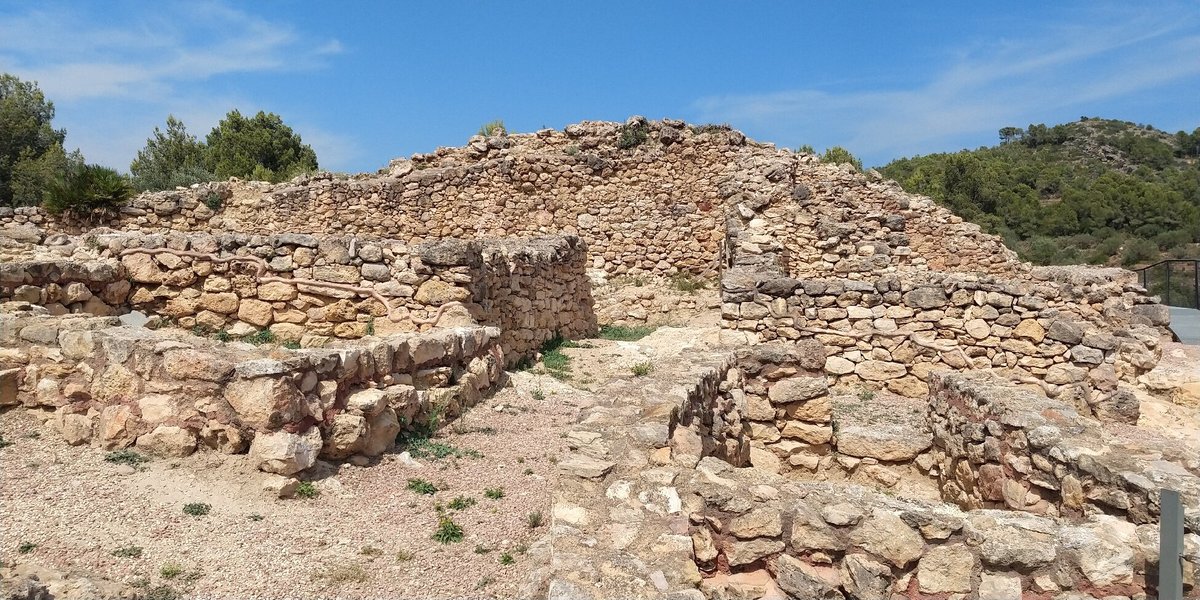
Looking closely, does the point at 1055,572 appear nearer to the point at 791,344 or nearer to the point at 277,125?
the point at 791,344

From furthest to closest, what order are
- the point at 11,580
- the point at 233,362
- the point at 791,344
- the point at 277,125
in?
the point at 277,125 → the point at 791,344 → the point at 233,362 → the point at 11,580

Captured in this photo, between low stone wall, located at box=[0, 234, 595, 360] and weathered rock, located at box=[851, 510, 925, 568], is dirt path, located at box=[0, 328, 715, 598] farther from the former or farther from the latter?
low stone wall, located at box=[0, 234, 595, 360]

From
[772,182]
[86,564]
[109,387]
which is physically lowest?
[86,564]

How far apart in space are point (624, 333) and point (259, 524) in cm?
897

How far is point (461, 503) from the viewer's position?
14.4 feet

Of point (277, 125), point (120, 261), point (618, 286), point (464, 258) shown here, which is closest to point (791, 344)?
point (464, 258)

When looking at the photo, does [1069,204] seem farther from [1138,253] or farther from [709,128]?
[709,128]

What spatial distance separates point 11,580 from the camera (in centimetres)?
255

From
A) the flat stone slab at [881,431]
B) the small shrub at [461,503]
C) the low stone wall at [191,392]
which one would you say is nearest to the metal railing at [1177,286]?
the flat stone slab at [881,431]

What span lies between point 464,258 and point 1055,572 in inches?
230

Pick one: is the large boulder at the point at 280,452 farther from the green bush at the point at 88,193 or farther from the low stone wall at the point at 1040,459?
the green bush at the point at 88,193

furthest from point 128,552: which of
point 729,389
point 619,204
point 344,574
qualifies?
point 619,204

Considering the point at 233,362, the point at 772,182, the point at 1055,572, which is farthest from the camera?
the point at 772,182

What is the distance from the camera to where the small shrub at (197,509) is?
149 inches
